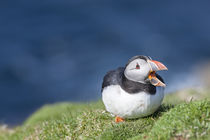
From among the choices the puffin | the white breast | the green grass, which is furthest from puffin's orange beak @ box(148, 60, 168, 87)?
the green grass

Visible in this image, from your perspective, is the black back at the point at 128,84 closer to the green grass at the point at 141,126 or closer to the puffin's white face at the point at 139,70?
the puffin's white face at the point at 139,70

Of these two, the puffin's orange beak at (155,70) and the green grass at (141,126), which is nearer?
the green grass at (141,126)

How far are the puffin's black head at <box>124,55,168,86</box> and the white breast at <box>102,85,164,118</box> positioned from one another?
0.24 meters

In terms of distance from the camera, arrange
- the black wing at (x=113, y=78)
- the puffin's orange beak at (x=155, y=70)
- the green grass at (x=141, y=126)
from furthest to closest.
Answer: the black wing at (x=113, y=78), the puffin's orange beak at (x=155, y=70), the green grass at (x=141, y=126)

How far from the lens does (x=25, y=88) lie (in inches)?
830

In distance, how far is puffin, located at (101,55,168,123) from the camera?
18.1ft

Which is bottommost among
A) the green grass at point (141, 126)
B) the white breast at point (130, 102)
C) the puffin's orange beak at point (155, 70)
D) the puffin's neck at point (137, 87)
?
the green grass at point (141, 126)

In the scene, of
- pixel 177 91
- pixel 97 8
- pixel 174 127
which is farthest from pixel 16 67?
pixel 174 127

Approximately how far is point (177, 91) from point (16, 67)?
13.9m

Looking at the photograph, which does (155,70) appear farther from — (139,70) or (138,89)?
(138,89)

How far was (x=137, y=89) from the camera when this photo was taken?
5.55 m

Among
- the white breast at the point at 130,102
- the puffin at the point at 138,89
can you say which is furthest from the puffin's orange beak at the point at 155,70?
the white breast at the point at 130,102

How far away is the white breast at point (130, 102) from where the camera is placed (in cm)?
555

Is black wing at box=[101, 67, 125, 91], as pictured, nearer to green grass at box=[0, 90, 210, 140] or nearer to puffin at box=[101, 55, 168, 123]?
puffin at box=[101, 55, 168, 123]
